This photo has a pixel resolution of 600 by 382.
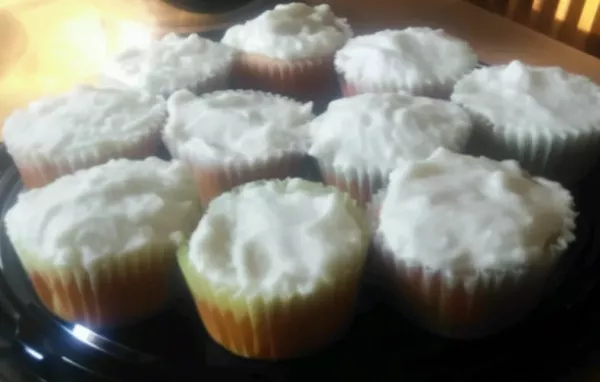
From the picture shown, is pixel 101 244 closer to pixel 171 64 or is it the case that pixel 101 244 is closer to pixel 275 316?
pixel 275 316

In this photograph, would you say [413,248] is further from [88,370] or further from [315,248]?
[88,370]

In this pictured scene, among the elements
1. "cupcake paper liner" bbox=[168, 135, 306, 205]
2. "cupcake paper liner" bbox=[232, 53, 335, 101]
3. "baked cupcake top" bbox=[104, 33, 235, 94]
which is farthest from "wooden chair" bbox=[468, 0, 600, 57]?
"cupcake paper liner" bbox=[168, 135, 306, 205]

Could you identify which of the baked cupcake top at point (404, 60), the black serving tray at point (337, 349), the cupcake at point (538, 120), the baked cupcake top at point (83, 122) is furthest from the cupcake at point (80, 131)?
the cupcake at point (538, 120)

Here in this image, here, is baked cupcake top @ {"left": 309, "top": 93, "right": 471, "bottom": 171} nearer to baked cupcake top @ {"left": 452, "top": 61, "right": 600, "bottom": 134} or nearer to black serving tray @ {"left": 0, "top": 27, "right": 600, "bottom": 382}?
baked cupcake top @ {"left": 452, "top": 61, "right": 600, "bottom": 134}

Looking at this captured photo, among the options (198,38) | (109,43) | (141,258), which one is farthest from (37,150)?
(109,43)

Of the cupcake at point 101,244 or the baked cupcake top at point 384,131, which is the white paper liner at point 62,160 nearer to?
the cupcake at point 101,244

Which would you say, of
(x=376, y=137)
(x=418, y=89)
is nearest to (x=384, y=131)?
(x=376, y=137)
